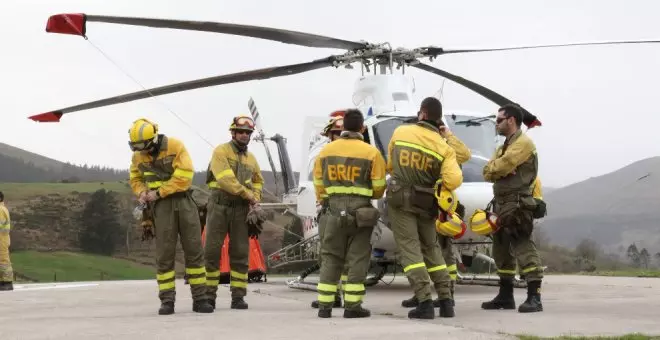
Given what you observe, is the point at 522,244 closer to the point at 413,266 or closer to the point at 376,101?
the point at 413,266

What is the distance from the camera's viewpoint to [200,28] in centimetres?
845

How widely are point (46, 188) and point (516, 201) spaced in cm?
5721

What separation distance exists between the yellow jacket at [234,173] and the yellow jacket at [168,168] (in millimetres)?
392

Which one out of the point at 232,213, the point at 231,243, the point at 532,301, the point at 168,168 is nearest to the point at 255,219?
the point at 232,213

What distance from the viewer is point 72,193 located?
188 feet

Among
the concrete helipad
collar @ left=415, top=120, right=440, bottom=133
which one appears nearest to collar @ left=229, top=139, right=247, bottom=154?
the concrete helipad

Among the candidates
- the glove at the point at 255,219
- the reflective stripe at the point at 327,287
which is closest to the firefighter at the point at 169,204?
the glove at the point at 255,219

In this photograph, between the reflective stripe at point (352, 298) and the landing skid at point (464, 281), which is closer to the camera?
the reflective stripe at point (352, 298)

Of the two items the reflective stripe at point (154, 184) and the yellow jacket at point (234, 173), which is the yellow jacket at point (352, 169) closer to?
→ the yellow jacket at point (234, 173)

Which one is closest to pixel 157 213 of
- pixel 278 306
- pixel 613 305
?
pixel 278 306

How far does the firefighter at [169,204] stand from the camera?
689cm

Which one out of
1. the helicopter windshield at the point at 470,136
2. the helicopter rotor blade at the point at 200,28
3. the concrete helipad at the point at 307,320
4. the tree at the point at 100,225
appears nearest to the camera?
the concrete helipad at the point at 307,320

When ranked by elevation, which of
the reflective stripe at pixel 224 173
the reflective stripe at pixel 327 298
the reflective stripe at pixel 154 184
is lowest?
the reflective stripe at pixel 327 298

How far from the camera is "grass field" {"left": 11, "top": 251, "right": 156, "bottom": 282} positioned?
33.1 m
